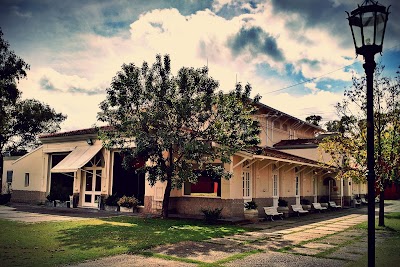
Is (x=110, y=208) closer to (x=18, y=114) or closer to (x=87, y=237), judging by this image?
(x=87, y=237)

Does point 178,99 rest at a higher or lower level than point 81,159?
higher

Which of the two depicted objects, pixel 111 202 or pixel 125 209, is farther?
pixel 111 202

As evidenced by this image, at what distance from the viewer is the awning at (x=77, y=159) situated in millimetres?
21938

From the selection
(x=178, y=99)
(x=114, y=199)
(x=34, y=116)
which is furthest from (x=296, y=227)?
(x=34, y=116)

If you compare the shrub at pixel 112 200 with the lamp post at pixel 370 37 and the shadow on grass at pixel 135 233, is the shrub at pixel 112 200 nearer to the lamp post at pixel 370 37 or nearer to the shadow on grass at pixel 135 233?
the shadow on grass at pixel 135 233

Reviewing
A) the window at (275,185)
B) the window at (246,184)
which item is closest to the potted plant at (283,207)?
the window at (275,185)

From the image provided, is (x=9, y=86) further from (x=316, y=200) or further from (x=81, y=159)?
(x=316, y=200)

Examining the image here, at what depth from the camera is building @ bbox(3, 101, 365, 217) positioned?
18.2m

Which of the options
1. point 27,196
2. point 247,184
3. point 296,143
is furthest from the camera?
point 296,143

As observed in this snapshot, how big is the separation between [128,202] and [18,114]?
24388 mm

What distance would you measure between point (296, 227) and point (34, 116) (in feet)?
106

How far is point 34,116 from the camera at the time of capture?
39438 millimetres

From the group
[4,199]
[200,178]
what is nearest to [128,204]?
[200,178]

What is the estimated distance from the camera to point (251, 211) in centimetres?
1780
